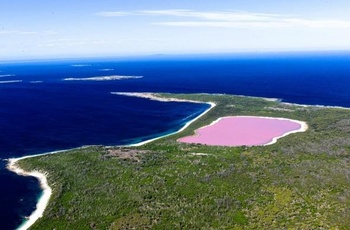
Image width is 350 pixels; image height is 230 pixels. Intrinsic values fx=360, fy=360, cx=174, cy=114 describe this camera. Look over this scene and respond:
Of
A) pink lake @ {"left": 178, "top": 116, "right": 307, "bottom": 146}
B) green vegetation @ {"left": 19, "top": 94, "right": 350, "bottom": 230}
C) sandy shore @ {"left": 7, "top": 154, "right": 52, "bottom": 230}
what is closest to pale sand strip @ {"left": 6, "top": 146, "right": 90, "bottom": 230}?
sandy shore @ {"left": 7, "top": 154, "right": 52, "bottom": 230}

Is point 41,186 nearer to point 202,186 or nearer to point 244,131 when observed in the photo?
point 202,186

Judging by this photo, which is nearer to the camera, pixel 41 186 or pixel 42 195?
pixel 42 195

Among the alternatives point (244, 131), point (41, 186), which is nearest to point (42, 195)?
point (41, 186)

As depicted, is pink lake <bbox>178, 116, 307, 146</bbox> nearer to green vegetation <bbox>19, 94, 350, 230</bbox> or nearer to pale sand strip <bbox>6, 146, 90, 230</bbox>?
green vegetation <bbox>19, 94, 350, 230</bbox>

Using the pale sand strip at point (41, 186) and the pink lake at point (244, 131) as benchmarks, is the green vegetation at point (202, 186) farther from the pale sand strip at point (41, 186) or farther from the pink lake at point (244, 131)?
the pink lake at point (244, 131)

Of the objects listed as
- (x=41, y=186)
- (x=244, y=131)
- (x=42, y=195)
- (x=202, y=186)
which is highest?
(x=244, y=131)
